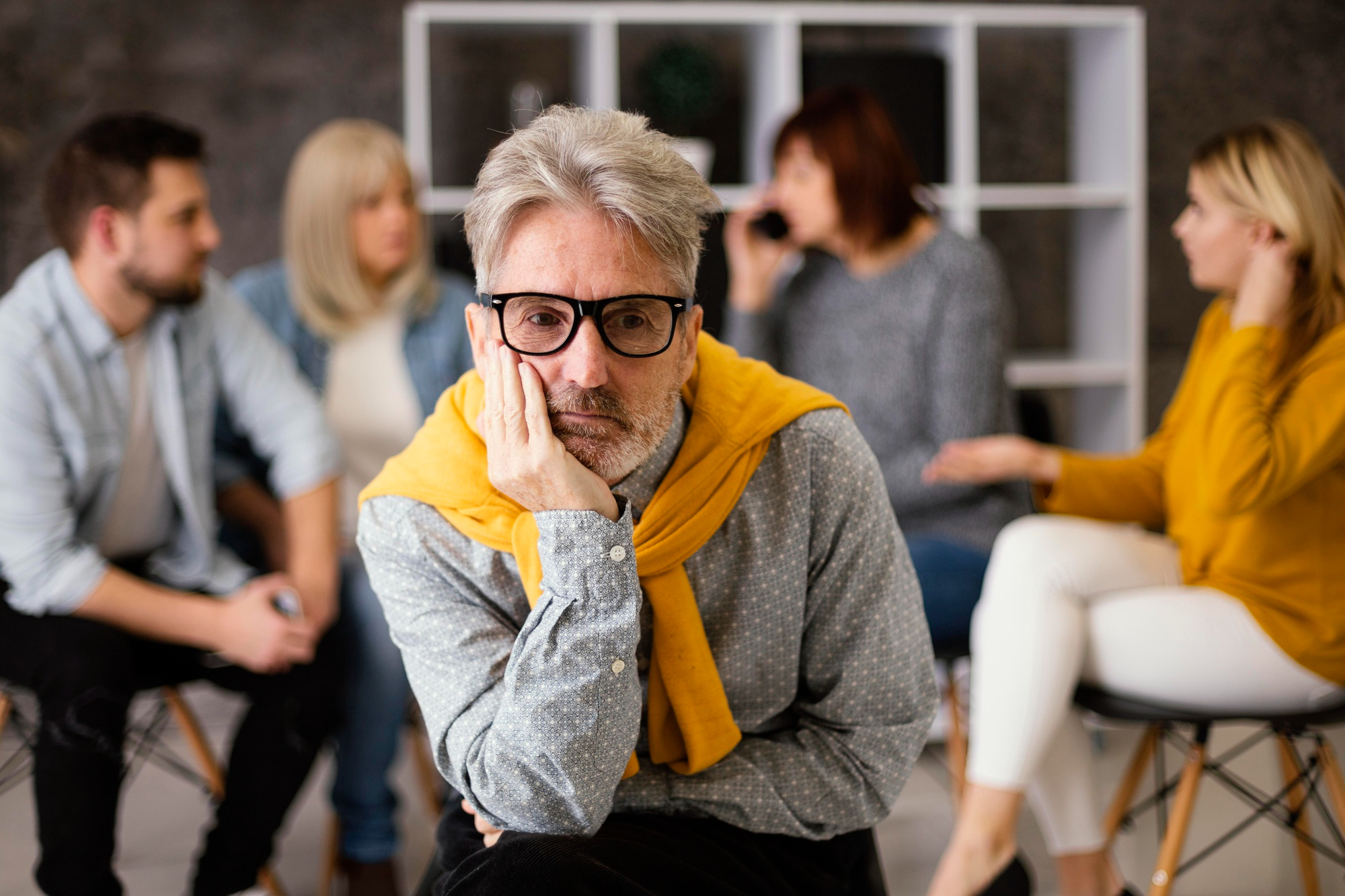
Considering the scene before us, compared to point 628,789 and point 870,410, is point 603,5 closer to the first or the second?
point 870,410

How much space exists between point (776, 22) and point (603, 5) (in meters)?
0.44

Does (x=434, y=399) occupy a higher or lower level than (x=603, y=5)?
lower

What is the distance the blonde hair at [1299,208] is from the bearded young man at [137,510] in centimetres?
157

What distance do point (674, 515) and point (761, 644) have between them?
0.57ft

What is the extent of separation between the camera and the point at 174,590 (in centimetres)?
192

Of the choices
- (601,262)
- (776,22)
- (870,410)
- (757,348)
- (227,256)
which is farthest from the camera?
(227,256)

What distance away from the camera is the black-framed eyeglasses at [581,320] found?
989 millimetres

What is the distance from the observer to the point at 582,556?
100 centimetres

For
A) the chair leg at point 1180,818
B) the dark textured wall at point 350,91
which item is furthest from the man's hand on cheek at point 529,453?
the dark textured wall at point 350,91

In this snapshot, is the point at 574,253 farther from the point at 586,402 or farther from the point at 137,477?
the point at 137,477

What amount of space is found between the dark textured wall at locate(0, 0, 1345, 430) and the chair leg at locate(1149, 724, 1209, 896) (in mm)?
1920

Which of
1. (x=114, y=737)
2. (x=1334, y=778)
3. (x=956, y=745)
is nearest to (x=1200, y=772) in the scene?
(x=1334, y=778)

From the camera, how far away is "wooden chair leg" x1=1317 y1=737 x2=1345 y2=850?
5.69 ft

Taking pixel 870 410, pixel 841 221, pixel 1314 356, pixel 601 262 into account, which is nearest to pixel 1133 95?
pixel 841 221
